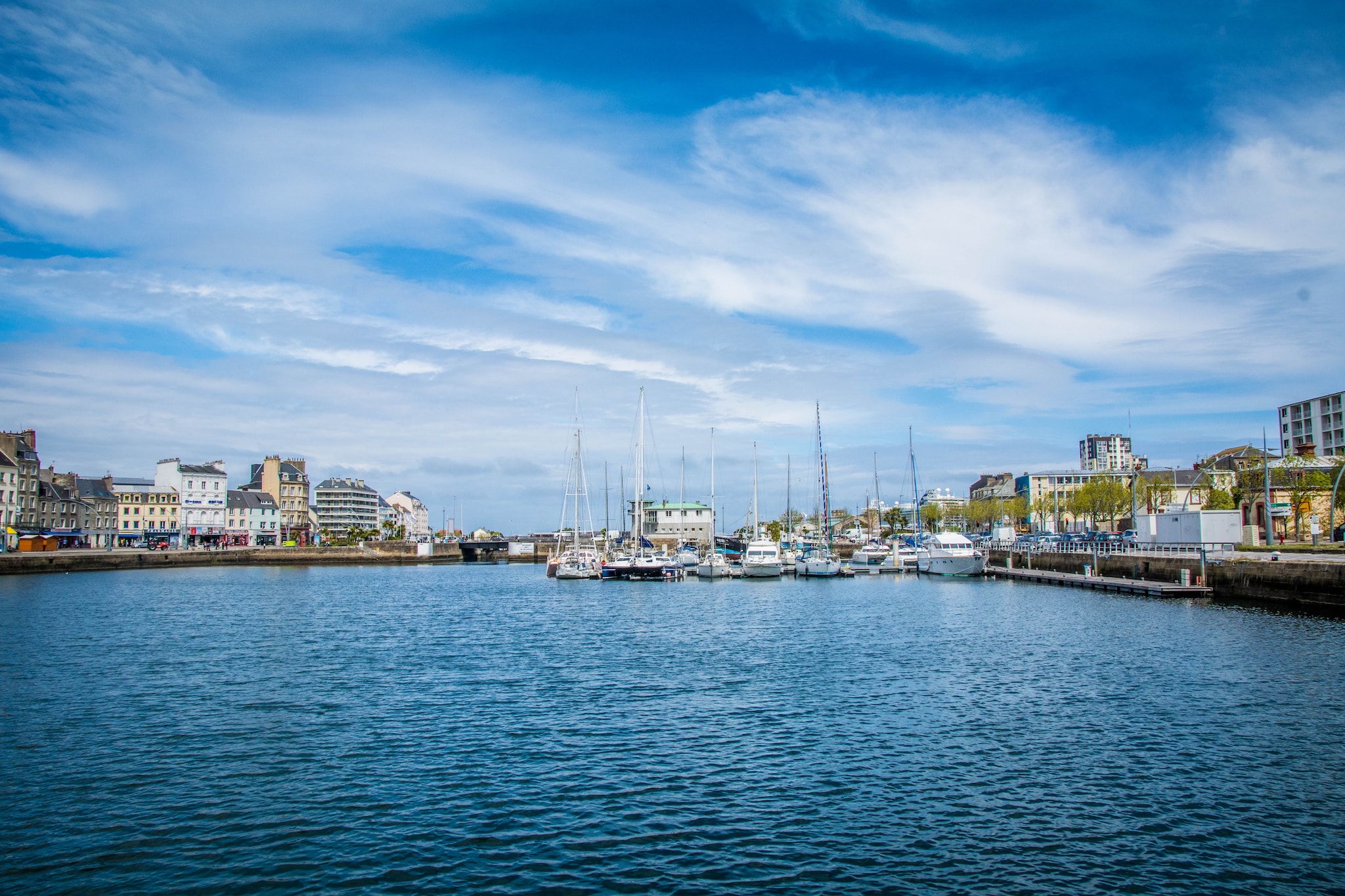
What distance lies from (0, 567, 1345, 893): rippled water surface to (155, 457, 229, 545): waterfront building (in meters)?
140

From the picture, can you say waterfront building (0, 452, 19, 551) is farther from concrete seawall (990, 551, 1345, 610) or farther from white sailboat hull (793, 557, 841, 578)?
concrete seawall (990, 551, 1345, 610)

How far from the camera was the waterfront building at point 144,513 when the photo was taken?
161125 millimetres

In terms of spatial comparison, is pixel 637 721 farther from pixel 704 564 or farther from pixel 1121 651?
pixel 704 564

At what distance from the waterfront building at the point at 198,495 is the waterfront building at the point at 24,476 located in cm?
3269

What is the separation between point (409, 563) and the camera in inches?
6575

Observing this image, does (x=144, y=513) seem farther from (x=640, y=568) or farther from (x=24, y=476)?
(x=640, y=568)

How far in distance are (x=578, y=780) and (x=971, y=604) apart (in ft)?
171

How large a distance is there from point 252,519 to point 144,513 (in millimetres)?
23068

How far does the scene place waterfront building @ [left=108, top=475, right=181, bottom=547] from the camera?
6344 inches

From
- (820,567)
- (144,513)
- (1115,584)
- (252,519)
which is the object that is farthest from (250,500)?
(1115,584)

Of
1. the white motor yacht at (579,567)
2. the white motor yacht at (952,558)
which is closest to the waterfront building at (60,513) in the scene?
the white motor yacht at (579,567)

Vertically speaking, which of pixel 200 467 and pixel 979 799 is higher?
pixel 200 467

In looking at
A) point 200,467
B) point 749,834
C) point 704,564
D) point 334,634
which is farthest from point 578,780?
point 200,467

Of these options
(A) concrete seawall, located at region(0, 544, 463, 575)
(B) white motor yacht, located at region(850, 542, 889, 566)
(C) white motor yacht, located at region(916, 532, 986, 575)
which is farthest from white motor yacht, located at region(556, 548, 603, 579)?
(A) concrete seawall, located at region(0, 544, 463, 575)
